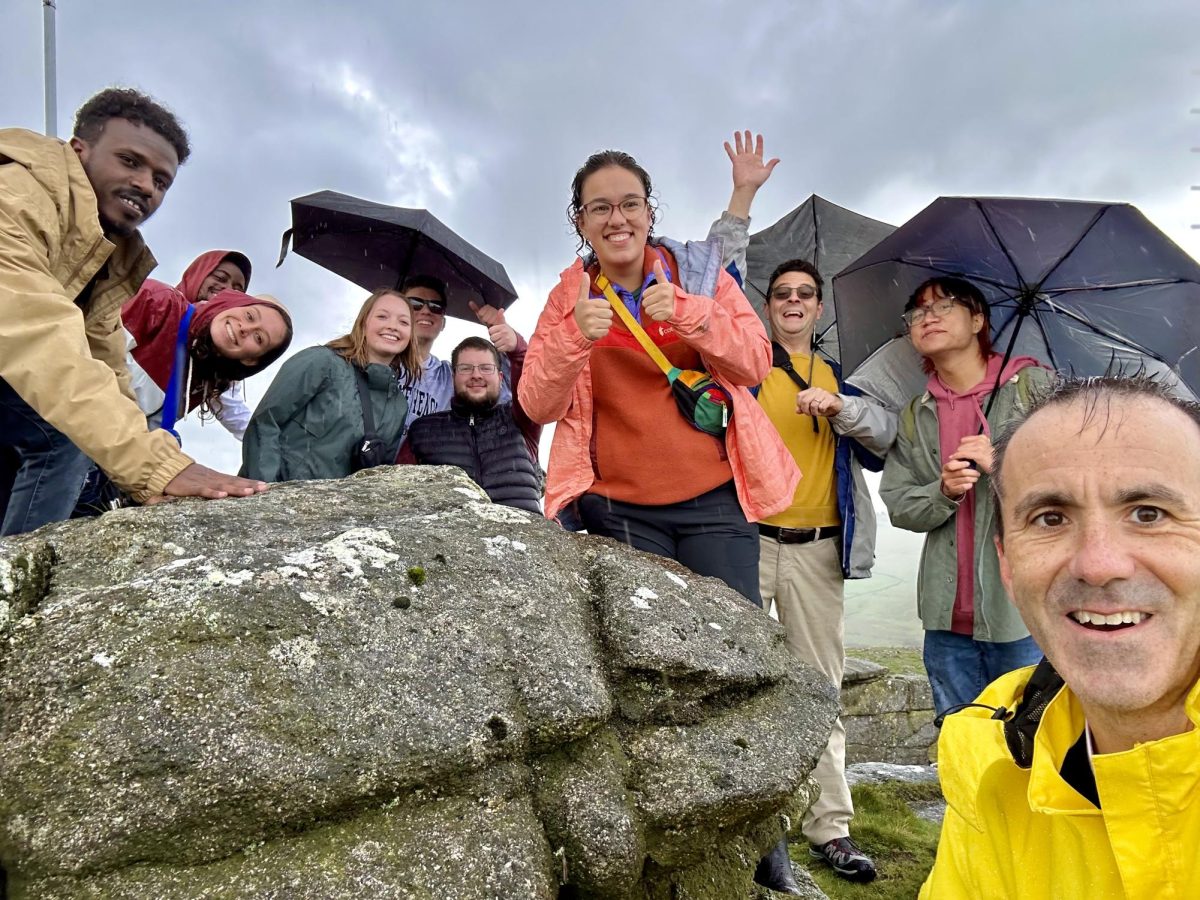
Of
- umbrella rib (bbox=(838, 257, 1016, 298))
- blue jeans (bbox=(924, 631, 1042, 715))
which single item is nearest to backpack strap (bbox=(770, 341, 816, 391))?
umbrella rib (bbox=(838, 257, 1016, 298))

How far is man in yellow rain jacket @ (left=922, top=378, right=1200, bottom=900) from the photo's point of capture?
6.58 feet

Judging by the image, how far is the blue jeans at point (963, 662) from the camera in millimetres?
5336

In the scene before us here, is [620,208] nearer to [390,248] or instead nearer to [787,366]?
[787,366]

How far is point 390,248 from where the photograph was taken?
8.61 m

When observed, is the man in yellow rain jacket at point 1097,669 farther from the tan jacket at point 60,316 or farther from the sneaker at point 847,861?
the sneaker at point 847,861

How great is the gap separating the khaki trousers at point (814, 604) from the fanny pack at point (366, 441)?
320 centimetres

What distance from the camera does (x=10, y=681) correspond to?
2549 millimetres

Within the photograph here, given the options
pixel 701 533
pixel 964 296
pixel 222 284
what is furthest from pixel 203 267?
pixel 964 296

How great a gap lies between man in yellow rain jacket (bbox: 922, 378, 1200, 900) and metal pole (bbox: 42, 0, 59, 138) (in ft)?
38.2

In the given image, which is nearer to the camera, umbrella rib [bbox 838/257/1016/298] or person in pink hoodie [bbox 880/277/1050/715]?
person in pink hoodie [bbox 880/277/1050/715]

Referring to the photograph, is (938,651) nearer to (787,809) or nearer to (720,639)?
(787,809)

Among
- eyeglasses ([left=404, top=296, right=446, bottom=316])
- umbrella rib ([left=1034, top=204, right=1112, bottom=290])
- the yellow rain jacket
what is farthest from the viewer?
eyeglasses ([left=404, top=296, right=446, bottom=316])

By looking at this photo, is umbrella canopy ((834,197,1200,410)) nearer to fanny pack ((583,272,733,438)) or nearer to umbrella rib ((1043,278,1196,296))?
umbrella rib ((1043,278,1196,296))

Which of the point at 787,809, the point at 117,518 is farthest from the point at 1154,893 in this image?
the point at 117,518
